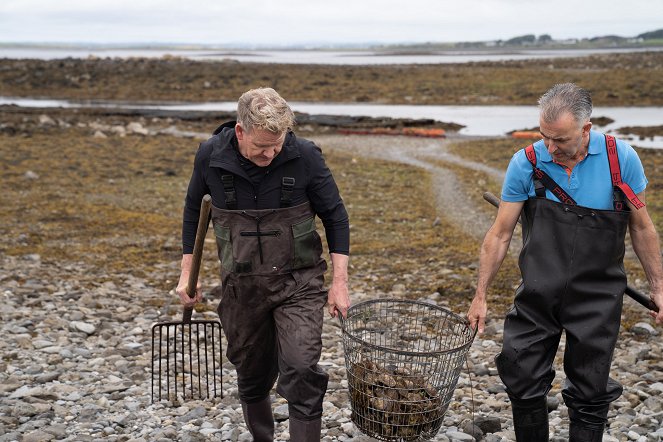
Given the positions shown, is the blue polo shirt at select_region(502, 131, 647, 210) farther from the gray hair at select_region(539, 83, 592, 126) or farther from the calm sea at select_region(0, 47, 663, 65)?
the calm sea at select_region(0, 47, 663, 65)

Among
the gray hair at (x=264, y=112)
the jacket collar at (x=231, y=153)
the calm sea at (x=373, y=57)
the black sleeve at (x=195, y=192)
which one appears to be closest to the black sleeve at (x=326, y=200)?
the jacket collar at (x=231, y=153)

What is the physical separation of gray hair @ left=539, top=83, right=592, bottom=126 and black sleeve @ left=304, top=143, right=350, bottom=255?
51.6 inches

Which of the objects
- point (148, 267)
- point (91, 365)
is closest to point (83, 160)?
point (148, 267)

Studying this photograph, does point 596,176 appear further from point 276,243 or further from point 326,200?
point 276,243

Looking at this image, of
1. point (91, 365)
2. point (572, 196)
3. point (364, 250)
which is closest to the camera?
point (572, 196)

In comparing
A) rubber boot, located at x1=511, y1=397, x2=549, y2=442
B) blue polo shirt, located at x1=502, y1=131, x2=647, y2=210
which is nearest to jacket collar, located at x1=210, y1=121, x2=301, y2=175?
blue polo shirt, located at x1=502, y1=131, x2=647, y2=210

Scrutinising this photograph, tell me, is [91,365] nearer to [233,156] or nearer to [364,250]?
[233,156]

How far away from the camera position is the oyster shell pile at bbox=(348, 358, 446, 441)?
167 inches

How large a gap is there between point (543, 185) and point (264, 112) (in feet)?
5.50

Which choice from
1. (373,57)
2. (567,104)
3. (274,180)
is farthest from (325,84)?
(373,57)

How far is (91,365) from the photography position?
6.48m

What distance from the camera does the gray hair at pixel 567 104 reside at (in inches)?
149

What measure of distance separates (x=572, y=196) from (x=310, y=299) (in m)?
1.68

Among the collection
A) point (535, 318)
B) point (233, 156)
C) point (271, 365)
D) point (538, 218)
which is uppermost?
point (233, 156)
